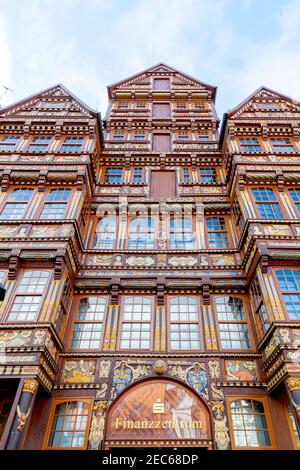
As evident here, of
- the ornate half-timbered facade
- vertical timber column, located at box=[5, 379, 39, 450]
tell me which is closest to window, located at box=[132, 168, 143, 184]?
the ornate half-timbered facade

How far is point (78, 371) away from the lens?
1105 centimetres

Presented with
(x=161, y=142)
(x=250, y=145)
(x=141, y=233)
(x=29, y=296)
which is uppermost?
(x=161, y=142)

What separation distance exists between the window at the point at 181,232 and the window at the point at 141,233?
905 millimetres

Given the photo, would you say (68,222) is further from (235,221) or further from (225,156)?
(225,156)

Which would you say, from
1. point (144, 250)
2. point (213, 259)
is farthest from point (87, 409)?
point (213, 259)

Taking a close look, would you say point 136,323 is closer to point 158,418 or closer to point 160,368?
point 160,368

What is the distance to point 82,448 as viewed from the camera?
959cm

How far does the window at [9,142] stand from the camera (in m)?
17.1

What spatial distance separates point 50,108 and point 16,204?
766 centimetres

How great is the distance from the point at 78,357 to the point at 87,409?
1654 millimetres

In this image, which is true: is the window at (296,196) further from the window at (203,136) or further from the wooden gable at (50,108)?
the wooden gable at (50,108)

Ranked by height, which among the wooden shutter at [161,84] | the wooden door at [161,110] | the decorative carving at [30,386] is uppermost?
Result: the wooden shutter at [161,84]

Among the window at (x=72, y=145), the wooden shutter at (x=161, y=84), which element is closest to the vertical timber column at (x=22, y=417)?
the window at (x=72, y=145)

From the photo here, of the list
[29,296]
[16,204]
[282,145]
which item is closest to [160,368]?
[29,296]
